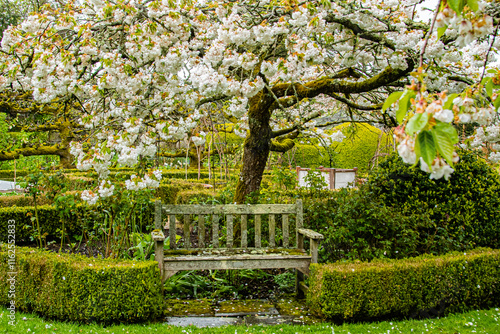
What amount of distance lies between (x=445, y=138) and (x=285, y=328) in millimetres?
2221

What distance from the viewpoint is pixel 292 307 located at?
133 inches

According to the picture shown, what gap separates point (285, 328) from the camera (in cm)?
287

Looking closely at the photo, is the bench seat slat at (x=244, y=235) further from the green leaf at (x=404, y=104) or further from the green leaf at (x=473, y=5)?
the green leaf at (x=473, y=5)

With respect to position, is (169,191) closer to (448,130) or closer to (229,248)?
(229,248)

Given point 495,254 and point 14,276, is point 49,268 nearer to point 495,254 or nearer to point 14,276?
point 14,276

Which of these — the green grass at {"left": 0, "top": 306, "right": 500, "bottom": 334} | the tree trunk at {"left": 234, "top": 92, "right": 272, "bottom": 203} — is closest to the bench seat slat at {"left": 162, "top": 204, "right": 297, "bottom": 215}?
the tree trunk at {"left": 234, "top": 92, "right": 272, "bottom": 203}

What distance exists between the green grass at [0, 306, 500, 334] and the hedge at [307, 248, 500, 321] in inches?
4.8

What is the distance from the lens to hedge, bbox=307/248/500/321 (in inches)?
119

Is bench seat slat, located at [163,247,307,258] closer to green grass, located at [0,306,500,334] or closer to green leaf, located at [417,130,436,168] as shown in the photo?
green grass, located at [0,306,500,334]

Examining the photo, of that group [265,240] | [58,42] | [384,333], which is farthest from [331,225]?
[58,42]

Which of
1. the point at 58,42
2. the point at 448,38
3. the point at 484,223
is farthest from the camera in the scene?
the point at 484,223

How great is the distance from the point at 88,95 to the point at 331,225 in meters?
2.80

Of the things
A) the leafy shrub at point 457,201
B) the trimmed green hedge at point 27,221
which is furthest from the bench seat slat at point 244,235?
the trimmed green hedge at point 27,221

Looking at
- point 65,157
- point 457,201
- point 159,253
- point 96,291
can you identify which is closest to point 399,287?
point 457,201
